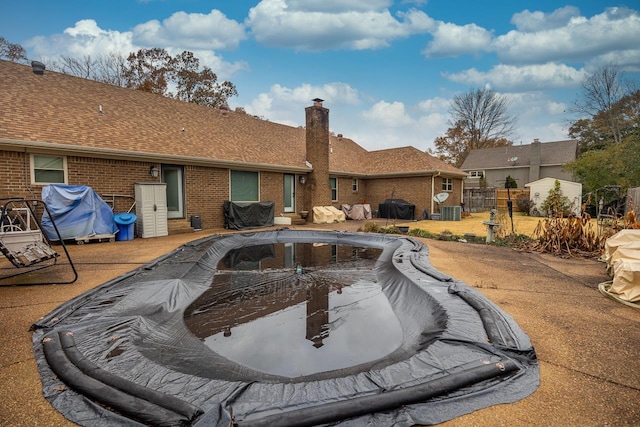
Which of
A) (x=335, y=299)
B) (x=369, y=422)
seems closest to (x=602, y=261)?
(x=335, y=299)

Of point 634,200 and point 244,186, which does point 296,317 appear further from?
point 634,200

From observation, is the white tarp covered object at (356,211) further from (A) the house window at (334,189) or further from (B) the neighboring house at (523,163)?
(B) the neighboring house at (523,163)

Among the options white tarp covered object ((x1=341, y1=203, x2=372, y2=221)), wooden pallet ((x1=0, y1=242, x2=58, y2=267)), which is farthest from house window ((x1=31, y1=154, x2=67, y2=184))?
white tarp covered object ((x1=341, y1=203, x2=372, y2=221))

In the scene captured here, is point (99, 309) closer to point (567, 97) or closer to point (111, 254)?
point (111, 254)

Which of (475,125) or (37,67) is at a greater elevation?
(475,125)

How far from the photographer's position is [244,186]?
41.1 ft

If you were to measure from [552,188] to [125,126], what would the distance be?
2080 cm

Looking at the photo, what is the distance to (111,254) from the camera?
6898mm

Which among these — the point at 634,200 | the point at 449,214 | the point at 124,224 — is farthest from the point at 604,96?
the point at 124,224

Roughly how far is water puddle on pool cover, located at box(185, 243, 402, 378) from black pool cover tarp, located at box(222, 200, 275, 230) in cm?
488

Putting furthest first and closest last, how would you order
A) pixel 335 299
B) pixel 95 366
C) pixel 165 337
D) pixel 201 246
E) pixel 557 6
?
pixel 557 6 < pixel 201 246 < pixel 335 299 < pixel 165 337 < pixel 95 366

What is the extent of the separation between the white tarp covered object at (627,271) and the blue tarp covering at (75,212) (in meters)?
10.4

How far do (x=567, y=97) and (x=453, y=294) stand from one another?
103ft

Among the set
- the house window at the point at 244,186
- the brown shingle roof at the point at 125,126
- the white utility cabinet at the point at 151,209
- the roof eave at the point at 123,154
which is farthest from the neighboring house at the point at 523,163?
the white utility cabinet at the point at 151,209
